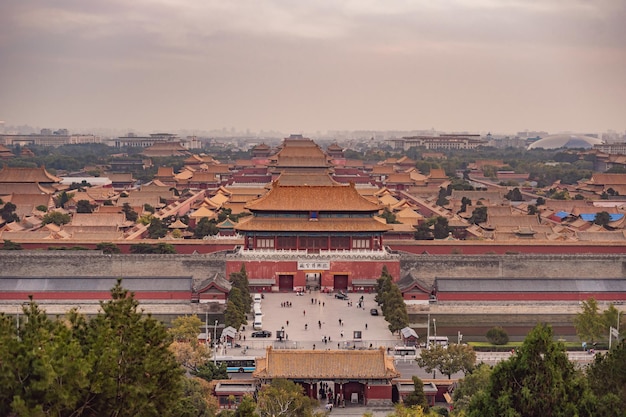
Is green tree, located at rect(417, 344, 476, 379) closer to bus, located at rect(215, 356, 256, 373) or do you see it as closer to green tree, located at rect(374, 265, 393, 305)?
bus, located at rect(215, 356, 256, 373)

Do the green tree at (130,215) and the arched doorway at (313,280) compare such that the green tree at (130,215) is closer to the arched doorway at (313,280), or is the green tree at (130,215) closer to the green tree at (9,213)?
the green tree at (9,213)

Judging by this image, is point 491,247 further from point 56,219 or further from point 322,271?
point 56,219

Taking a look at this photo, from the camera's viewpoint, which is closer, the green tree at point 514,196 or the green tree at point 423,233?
the green tree at point 423,233

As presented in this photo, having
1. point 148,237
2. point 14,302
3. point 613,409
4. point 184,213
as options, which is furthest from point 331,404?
point 184,213

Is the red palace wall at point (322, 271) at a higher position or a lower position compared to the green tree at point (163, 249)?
lower

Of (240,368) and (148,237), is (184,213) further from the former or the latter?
(240,368)

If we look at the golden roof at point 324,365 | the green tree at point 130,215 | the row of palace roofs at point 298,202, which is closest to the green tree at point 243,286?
the row of palace roofs at point 298,202
